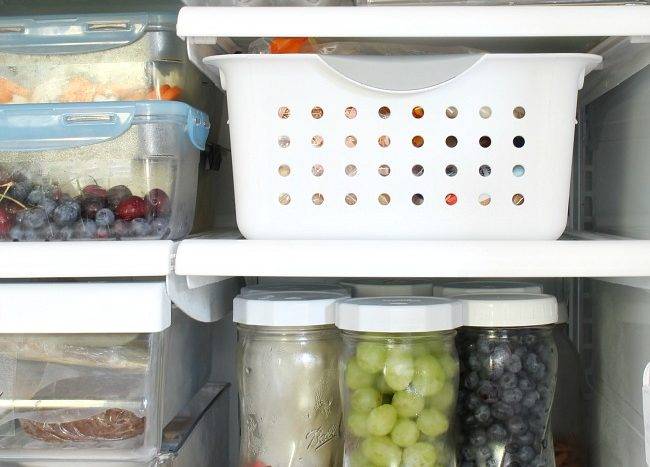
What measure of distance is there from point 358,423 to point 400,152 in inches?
12.3

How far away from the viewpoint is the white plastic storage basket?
803 millimetres

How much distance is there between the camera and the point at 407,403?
0.82m

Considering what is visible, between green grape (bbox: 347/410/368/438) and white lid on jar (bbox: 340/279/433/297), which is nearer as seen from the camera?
green grape (bbox: 347/410/368/438)

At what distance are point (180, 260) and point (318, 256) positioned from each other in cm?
15

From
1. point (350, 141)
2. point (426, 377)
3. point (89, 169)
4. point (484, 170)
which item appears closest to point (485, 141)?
point (484, 170)

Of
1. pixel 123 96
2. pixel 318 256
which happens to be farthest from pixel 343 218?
pixel 123 96

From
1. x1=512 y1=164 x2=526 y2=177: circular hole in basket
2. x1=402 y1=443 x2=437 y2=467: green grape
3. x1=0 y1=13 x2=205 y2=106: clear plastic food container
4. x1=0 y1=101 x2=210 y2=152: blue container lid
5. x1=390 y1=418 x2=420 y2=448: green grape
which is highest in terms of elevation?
x1=0 y1=13 x2=205 y2=106: clear plastic food container

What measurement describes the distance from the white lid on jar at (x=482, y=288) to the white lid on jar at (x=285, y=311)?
174mm

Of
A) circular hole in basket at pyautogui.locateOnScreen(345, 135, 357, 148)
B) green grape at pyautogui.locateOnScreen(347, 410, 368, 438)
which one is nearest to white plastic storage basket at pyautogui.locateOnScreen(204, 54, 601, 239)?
circular hole in basket at pyautogui.locateOnScreen(345, 135, 357, 148)

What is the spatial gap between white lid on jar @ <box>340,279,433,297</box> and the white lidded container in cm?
32

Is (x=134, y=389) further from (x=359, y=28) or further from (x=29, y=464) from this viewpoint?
(x=359, y=28)

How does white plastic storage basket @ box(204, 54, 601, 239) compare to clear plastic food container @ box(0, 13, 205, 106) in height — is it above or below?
below

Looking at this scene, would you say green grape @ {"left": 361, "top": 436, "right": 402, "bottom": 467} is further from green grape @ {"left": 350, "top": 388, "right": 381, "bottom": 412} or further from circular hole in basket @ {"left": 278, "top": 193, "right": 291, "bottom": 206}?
circular hole in basket @ {"left": 278, "top": 193, "right": 291, "bottom": 206}

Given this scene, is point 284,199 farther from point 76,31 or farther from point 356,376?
point 76,31
